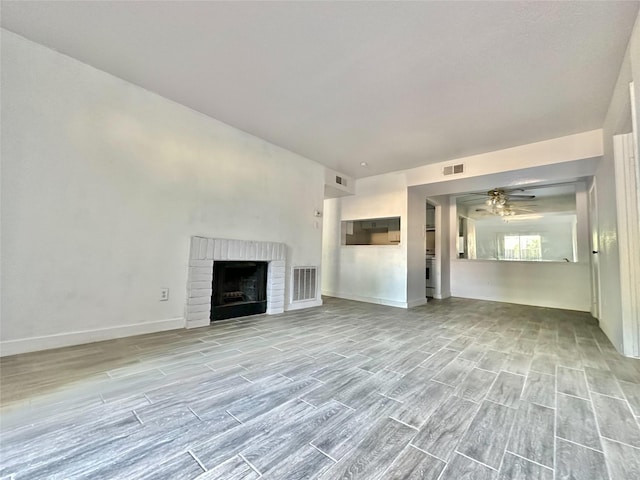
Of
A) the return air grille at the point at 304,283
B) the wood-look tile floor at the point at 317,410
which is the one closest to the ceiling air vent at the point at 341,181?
the return air grille at the point at 304,283

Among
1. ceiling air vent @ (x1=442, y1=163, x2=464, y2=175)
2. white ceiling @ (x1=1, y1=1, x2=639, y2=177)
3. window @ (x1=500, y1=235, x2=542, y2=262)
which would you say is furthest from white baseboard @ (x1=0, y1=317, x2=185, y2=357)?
window @ (x1=500, y1=235, x2=542, y2=262)

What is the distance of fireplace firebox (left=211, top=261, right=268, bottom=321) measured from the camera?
11.7ft

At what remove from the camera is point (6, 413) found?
1411 millimetres

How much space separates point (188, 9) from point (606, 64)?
11.5 feet

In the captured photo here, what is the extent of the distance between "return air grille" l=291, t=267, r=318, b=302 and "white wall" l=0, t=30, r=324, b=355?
4.57ft

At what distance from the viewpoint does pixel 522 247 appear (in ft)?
27.8

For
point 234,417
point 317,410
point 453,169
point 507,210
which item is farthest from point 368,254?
point 234,417

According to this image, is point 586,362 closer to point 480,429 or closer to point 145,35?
point 480,429

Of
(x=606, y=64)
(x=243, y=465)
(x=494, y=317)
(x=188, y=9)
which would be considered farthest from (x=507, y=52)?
(x=494, y=317)

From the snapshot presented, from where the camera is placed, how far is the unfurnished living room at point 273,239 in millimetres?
1296

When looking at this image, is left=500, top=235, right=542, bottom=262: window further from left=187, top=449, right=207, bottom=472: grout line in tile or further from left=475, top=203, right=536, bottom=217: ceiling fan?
left=187, top=449, right=207, bottom=472: grout line in tile

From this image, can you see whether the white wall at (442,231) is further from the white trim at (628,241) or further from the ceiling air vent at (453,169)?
the white trim at (628,241)

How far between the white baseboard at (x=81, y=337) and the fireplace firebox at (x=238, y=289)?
563mm

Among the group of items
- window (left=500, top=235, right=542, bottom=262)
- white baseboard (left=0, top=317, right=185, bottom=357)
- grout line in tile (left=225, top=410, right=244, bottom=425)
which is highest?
window (left=500, top=235, right=542, bottom=262)
